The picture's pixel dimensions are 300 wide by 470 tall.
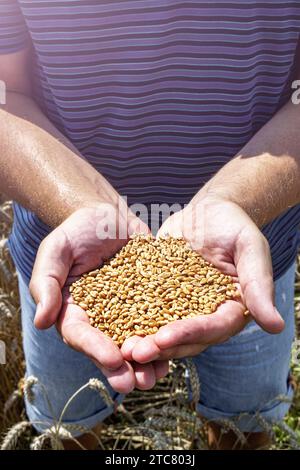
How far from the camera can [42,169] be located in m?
1.77

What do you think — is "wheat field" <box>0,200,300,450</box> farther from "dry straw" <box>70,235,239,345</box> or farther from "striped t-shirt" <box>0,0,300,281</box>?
"striped t-shirt" <box>0,0,300,281</box>

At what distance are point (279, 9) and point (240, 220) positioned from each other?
1.99ft

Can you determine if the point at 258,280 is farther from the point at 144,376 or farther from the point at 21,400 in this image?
the point at 21,400

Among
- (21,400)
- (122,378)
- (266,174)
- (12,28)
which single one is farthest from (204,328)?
(21,400)

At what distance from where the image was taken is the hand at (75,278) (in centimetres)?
138

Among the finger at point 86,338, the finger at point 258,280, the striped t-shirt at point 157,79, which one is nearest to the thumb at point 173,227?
the striped t-shirt at point 157,79

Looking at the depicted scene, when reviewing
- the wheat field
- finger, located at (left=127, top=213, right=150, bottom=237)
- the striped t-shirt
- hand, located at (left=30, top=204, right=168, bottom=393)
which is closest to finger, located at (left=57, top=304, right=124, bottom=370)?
hand, located at (left=30, top=204, right=168, bottom=393)

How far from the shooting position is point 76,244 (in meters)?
1.62

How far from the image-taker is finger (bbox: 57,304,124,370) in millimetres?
1365

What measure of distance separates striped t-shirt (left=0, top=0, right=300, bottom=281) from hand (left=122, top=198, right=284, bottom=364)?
9.0 inches

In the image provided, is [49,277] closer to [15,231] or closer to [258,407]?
[15,231]

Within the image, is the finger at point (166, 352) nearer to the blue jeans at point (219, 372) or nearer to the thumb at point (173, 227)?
the thumb at point (173, 227)

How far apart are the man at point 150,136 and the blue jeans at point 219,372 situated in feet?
0.18
